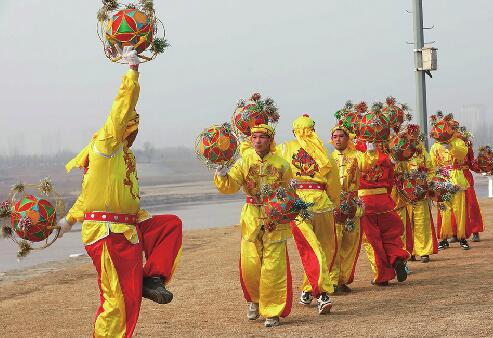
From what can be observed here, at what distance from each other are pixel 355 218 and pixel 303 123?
1282 mm

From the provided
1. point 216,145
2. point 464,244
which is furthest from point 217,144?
point 464,244

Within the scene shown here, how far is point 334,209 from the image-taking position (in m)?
10.6

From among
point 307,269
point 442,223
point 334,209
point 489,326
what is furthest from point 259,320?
point 442,223

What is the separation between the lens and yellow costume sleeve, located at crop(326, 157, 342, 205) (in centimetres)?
1033

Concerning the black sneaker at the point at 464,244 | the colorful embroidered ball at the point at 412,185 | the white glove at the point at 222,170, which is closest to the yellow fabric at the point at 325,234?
the white glove at the point at 222,170

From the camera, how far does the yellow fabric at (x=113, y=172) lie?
725cm

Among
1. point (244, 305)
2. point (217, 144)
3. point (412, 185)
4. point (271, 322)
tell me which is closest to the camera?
point (217, 144)

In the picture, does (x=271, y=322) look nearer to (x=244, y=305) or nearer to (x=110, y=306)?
(x=244, y=305)

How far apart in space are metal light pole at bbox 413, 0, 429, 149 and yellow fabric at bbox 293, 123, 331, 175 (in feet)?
22.0

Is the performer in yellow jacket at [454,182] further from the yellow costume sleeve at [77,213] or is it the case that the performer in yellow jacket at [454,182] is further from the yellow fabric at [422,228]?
the yellow costume sleeve at [77,213]

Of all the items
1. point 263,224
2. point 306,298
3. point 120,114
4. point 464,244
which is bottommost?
point 464,244

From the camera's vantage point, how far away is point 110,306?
23.9ft

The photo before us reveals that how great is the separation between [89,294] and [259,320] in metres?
3.50

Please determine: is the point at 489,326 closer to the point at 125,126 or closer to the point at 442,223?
the point at 125,126
